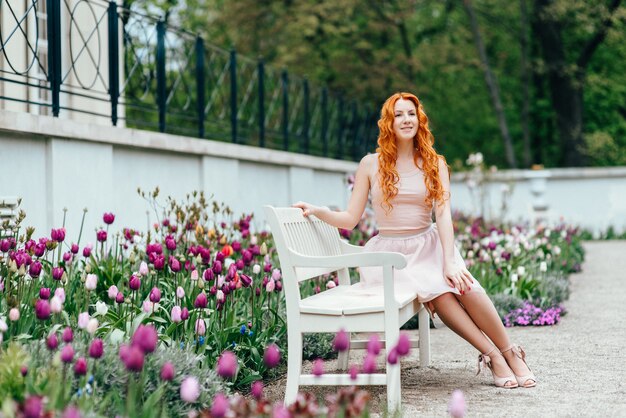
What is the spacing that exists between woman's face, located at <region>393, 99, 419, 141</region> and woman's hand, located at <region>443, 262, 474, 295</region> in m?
0.75

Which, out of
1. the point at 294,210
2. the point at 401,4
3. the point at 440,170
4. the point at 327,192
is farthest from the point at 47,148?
the point at 401,4

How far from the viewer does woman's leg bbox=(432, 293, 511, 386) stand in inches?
185

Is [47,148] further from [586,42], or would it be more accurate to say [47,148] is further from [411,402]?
[586,42]

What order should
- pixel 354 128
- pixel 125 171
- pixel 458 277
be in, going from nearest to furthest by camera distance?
pixel 458 277
pixel 125 171
pixel 354 128

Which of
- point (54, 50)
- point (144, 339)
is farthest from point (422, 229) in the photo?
point (54, 50)

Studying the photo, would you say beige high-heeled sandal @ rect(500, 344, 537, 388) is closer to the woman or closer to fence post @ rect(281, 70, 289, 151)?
the woman

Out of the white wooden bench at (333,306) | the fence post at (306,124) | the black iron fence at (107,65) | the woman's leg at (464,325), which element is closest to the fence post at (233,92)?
the black iron fence at (107,65)

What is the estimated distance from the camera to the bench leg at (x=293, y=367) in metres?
4.25

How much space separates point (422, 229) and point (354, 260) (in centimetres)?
91

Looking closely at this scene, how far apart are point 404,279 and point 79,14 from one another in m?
6.93

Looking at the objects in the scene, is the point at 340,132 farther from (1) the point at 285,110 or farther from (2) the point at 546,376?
(2) the point at 546,376

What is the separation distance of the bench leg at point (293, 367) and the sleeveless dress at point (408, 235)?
26.7 inches

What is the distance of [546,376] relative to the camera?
16.3 ft

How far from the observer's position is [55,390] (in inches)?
110
